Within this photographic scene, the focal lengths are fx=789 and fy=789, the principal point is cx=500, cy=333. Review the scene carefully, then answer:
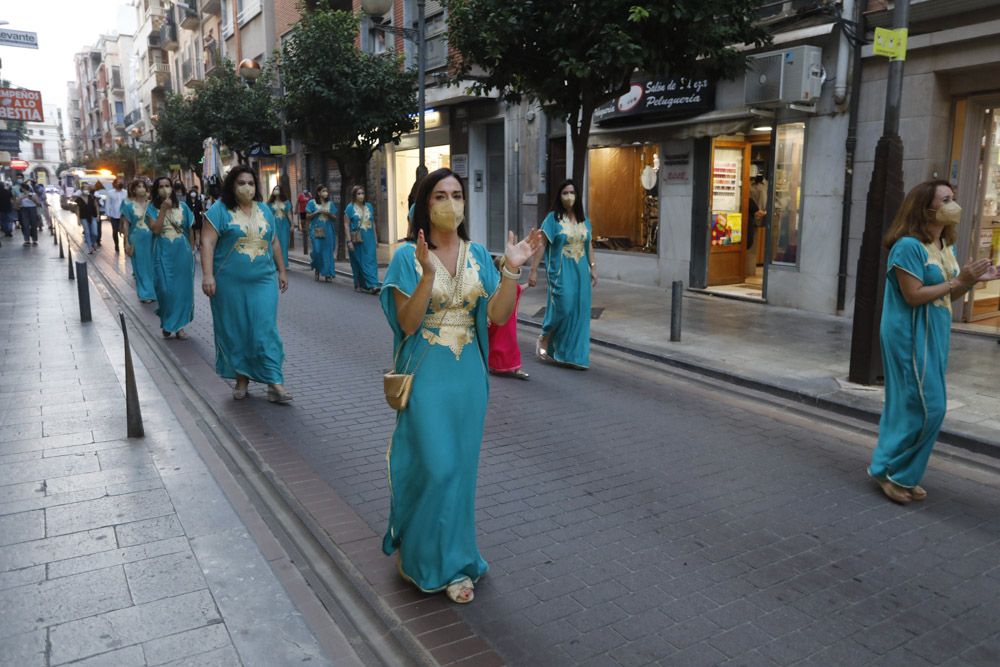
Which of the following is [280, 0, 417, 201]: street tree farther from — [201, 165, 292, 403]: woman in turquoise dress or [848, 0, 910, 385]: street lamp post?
[848, 0, 910, 385]: street lamp post

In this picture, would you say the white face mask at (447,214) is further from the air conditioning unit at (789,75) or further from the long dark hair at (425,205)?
the air conditioning unit at (789,75)

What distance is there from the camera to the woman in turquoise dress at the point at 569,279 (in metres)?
8.30

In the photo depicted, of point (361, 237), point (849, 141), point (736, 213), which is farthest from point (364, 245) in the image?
point (849, 141)

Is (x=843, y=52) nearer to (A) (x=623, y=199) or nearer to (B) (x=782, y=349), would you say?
(B) (x=782, y=349)

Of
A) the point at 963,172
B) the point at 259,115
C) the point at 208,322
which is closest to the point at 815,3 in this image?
the point at 963,172

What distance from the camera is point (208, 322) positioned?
1105cm

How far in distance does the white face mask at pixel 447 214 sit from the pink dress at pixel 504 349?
4.36 meters

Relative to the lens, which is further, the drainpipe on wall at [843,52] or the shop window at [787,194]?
the shop window at [787,194]

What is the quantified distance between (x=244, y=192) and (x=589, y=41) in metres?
5.41

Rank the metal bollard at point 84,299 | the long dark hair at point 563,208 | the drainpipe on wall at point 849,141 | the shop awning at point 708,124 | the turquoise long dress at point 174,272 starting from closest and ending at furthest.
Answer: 1. the long dark hair at point 563,208
2. the turquoise long dress at point 174,272
3. the metal bollard at point 84,299
4. the drainpipe on wall at point 849,141
5. the shop awning at point 708,124

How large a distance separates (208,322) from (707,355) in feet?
22.3

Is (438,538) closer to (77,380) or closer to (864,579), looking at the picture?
(864,579)

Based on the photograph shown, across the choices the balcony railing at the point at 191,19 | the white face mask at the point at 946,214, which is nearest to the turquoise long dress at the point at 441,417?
the white face mask at the point at 946,214

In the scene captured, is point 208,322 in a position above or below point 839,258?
below
